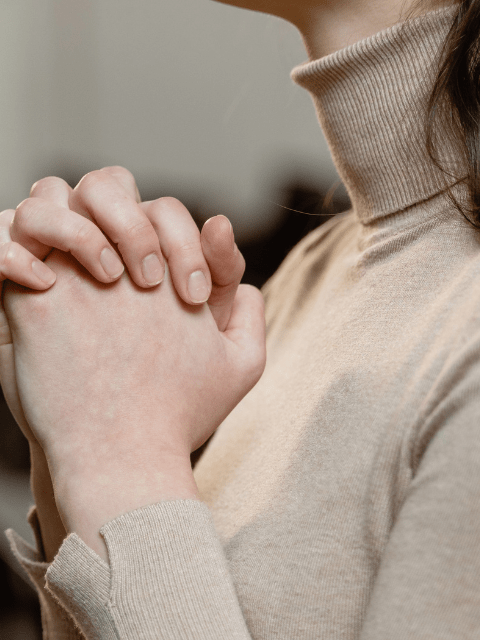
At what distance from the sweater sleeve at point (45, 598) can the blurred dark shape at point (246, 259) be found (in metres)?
0.35

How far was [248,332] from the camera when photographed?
0.60m

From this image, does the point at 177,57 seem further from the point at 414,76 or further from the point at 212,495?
the point at 212,495

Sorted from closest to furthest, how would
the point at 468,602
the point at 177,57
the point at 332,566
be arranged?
the point at 468,602, the point at 332,566, the point at 177,57

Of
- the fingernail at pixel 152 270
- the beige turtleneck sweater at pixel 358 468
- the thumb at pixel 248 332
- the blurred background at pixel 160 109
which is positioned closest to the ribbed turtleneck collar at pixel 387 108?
the beige turtleneck sweater at pixel 358 468

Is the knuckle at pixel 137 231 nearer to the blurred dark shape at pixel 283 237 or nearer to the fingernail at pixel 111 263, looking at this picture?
the fingernail at pixel 111 263

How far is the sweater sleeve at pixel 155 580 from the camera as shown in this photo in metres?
0.42

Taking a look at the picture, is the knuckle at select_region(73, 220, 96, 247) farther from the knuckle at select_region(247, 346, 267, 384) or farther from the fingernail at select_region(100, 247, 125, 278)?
the knuckle at select_region(247, 346, 267, 384)

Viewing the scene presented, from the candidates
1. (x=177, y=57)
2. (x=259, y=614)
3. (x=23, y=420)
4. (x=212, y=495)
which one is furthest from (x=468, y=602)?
(x=177, y=57)

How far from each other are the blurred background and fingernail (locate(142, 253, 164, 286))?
1.66 meters

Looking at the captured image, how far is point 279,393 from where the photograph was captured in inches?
26.3

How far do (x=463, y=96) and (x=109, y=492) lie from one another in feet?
1.61

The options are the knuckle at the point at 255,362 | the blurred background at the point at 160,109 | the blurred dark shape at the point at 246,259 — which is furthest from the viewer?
the blurred background at the point at 160,109

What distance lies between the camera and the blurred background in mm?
2217

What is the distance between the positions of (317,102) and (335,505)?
47 cm
